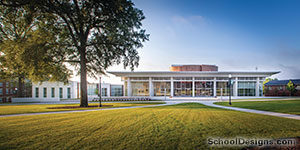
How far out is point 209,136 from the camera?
557 cm

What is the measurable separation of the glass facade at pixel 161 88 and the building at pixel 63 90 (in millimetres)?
11711

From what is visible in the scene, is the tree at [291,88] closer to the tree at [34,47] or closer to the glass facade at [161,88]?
the glass facade at [161,88]

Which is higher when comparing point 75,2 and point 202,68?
point 75,2

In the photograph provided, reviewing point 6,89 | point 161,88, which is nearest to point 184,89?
point 161,88

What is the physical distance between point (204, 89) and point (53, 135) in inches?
1599

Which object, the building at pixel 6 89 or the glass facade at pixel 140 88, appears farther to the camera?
the building at pixel 6 89

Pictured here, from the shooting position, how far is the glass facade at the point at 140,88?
138ft

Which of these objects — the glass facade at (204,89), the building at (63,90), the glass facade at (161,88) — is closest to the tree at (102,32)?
the building at (63,90)

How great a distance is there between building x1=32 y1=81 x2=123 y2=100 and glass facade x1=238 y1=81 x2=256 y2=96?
33689mm

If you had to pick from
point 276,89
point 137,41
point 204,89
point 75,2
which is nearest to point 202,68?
point 204,89

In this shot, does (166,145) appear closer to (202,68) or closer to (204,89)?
(204,89)

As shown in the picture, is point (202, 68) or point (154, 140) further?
point (202, 68)

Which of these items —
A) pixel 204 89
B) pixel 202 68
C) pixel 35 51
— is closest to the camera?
pixel 35 51

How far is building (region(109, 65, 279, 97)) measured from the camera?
1608 inches
